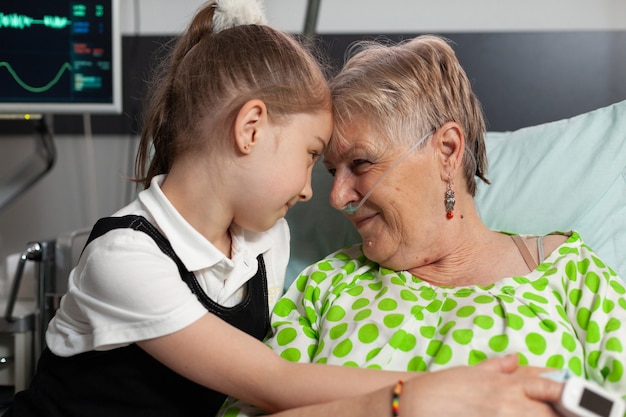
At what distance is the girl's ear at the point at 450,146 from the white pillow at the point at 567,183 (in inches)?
12.1

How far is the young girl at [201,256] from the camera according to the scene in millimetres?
1129

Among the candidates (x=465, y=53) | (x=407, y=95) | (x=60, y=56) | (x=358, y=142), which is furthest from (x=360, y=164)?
(x=60, y=56)

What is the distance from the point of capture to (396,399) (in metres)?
1.03

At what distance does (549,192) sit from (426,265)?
1.30 feet

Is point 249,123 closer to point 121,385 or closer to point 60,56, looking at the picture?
point 121,385

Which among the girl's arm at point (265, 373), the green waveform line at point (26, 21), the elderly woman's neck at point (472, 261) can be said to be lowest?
the girl's arm at point (265, 373)

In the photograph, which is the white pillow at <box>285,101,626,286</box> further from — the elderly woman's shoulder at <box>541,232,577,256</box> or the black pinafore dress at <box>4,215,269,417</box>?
the black pinafore dress at <box>4,215,269,417</box>

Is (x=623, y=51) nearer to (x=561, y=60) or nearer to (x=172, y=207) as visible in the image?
(x=561, y=60)

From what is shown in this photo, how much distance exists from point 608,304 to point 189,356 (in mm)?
739

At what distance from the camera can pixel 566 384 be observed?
965 millimetres

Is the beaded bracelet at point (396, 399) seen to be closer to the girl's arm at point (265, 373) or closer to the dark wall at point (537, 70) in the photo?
the girl's arm at point (265, 373)

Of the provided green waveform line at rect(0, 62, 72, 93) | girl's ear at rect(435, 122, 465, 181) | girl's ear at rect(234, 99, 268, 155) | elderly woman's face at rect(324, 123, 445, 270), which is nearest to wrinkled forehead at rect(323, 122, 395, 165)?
elderly woman's face at rect(324, 123, 445, 270)

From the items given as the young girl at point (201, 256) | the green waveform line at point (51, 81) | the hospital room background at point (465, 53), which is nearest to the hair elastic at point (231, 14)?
the young girl at point (201, 256)

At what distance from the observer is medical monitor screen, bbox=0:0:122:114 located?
2223 millimetres
